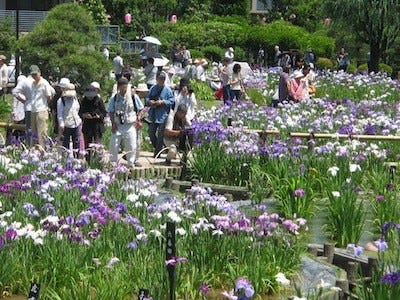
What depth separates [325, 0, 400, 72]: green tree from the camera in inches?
1287

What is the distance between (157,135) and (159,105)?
54 centimetres

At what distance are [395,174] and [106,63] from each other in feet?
23.7

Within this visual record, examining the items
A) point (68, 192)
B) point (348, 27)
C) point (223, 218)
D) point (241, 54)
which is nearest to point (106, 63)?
point (68, 192)

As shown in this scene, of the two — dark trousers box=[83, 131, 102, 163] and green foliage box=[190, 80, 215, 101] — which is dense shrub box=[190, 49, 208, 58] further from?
dark trousers box=[83, 131, 102, 163]

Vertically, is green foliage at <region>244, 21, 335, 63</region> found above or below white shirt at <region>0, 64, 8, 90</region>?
below

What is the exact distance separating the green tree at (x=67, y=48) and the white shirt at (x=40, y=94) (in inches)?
121

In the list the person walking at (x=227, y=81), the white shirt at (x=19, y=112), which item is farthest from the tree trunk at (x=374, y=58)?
the white shirt at (x=19, y=112)

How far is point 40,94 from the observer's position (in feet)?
42.1

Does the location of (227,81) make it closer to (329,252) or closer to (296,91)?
(296,91)

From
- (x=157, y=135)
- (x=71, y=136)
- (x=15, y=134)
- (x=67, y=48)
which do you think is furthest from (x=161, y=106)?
(x=67, y=48)

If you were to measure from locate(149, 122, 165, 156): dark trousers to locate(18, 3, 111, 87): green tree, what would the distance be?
2.92 m

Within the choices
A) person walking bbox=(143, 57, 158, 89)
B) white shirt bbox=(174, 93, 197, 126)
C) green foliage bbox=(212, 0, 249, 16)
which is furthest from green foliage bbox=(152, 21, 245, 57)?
white shirt bbox=(174, 93, 197, 126)

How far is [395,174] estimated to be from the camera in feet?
35.3

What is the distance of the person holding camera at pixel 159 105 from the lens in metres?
13.1
